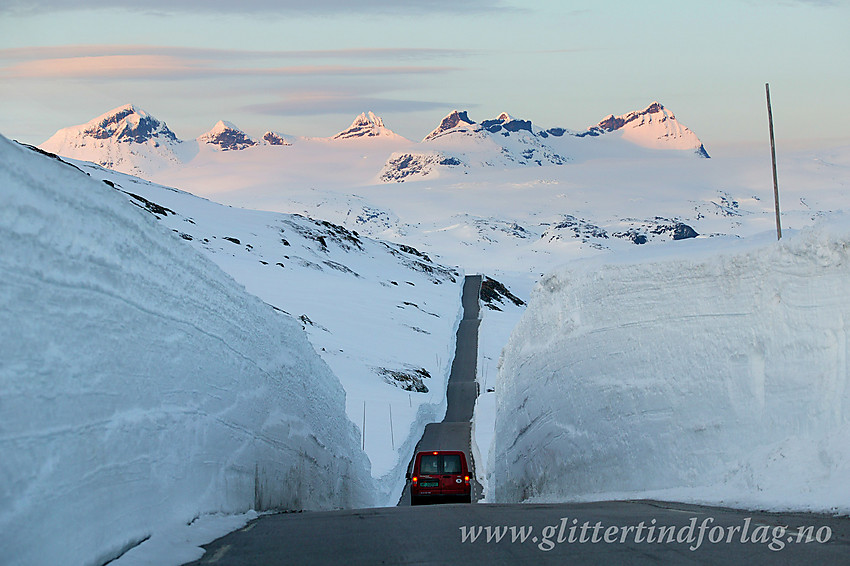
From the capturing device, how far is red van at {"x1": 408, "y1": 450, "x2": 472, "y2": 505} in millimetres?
25000

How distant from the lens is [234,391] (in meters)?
14.1

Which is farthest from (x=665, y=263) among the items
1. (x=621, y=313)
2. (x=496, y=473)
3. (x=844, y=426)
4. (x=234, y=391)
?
(x=496, y=473)

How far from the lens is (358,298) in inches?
3292

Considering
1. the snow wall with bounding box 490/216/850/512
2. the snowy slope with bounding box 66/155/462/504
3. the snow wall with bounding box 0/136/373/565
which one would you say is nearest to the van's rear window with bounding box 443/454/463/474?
the snow wall with bounding box 490/216/850/512

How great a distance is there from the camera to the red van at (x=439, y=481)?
25000mm

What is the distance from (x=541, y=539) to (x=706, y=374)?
225 inches

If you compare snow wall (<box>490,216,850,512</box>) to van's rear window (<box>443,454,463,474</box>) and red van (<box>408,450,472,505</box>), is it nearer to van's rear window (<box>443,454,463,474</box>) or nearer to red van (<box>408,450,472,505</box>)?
red van (<box>408,450,472,505</box>)

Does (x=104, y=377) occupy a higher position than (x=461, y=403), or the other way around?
(x=104, y=377)

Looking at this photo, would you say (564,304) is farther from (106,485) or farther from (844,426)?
(106,485)

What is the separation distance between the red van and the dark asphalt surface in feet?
39.1

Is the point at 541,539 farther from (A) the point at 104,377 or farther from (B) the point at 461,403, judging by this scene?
(B) the point at 461,403

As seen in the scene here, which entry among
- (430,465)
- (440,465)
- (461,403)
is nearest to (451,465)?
(440,465)

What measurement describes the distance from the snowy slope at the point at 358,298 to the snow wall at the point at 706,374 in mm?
10841

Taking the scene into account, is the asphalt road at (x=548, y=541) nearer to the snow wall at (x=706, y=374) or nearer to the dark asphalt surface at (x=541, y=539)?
the dark asphalt surface at (x=541, y=539)
